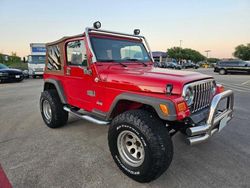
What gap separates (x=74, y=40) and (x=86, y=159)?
7.07 ft

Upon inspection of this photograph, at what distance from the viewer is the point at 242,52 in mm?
64250

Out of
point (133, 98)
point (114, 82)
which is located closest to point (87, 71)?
point (114, 82)

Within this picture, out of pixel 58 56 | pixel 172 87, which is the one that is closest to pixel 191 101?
pixel 172 87

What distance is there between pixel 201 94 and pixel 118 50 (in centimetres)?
169

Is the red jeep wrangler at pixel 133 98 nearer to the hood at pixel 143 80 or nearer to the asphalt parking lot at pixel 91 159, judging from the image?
the hood at pixel 143 80

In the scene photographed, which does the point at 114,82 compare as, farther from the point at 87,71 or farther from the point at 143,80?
the point at 87,71

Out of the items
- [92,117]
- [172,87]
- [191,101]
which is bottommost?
[92,117]

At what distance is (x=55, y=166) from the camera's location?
2938mm

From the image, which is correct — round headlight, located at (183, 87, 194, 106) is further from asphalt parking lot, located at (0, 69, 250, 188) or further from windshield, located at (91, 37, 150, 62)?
windshield, located at (91, 37, 150, 62)

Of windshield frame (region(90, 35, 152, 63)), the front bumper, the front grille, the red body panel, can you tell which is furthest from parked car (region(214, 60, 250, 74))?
the front bumper

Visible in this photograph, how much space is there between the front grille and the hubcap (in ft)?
2.94

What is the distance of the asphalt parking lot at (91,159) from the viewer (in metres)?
2.58

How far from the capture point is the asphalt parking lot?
8.45 feet

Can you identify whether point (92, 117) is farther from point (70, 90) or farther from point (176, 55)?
point (176, 55)
